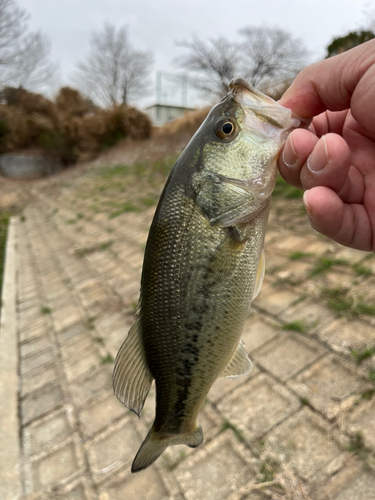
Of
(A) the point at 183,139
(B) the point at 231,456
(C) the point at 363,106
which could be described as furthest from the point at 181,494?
(A) the point at 183,139

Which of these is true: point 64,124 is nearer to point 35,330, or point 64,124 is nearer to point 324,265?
point 35,330

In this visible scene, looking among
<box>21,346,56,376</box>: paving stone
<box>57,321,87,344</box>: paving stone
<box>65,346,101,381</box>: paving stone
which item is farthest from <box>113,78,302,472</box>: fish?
<box>57,321,87,344</box>: paving stone

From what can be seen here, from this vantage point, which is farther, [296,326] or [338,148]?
[296,326]

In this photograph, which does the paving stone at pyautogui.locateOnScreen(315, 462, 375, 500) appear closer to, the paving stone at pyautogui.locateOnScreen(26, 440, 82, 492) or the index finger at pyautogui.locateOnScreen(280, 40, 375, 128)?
the paving stone at pyautogui.locateOnScreen(26, 440, 82, 492)

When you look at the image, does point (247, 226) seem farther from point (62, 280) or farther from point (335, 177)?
point (62, 280)

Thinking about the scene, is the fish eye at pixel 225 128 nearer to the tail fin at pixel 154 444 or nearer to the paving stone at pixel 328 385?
the tail fin at pixel 154 444

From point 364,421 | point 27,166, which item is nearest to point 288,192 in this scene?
point 364,421
